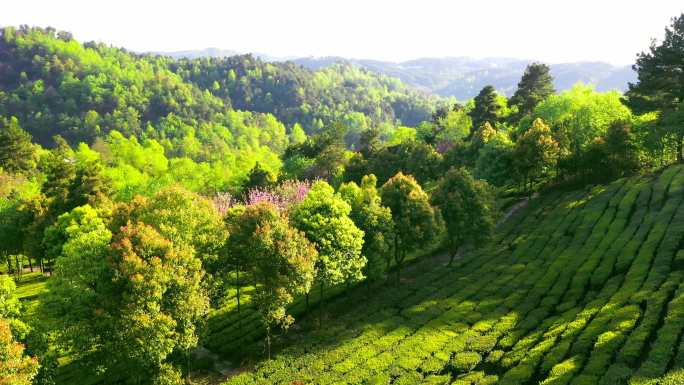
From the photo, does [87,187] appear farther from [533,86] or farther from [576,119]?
[533,86]

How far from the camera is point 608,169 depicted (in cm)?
7112

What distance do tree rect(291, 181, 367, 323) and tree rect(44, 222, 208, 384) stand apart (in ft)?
34.6

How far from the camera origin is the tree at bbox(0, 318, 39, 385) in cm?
2447

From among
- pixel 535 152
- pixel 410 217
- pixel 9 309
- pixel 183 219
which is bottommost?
pixel 9 309

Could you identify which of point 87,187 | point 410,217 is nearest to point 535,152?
point 410,217

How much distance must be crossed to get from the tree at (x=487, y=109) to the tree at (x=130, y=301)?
279ft

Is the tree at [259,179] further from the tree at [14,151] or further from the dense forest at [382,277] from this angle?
the tree at [14,151]

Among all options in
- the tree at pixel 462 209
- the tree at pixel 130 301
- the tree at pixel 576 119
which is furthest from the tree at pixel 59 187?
the tree at pixel 576 119

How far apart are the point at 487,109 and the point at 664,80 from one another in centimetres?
4151

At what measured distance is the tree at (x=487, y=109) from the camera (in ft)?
349

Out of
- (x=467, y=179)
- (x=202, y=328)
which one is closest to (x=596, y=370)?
(x=202, y=328)

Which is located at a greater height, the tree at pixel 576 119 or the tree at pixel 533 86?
the tree at pixel 533 86

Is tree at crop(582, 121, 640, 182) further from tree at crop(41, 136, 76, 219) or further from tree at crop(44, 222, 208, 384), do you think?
tree at crop(41, 136, 76, 219)

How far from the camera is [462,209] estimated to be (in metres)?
52.7
